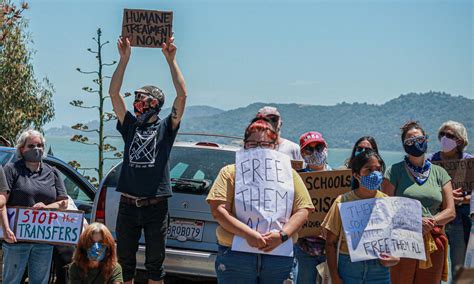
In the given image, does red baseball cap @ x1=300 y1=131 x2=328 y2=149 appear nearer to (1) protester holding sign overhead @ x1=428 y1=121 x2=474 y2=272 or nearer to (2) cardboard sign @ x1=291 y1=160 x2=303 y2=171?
(2) cardboard sign @ x1=291 y1=160 x2=303 y2=171

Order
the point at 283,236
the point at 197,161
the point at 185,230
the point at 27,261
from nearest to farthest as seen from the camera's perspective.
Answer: the point at 283,236
the point at 27,261
the point at 185,230
the point at 197,161

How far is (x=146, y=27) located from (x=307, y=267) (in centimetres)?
286

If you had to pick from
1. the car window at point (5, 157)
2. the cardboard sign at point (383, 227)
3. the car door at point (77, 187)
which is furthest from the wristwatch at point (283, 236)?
the car door at point (77, 187)

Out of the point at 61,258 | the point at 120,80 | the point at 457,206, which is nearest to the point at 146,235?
the point at 61,258

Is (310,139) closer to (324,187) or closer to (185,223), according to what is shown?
(324,187)

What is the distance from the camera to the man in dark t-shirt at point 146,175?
720 centimetres

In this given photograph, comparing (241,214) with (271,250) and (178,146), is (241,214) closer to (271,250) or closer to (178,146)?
(271,250)

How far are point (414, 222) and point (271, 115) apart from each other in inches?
64.7

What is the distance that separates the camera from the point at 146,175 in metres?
7.19

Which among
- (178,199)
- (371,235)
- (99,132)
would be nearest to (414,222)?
(371,235)

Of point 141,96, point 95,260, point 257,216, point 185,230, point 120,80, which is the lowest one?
point 95,260

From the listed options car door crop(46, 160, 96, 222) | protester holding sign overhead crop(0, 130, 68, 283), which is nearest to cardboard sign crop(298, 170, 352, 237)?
protester holding sign overhead crop(0, 130, 68, 283)

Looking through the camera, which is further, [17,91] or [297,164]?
[17,91]

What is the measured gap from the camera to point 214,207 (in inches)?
229
